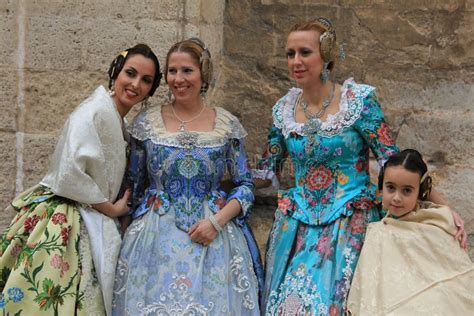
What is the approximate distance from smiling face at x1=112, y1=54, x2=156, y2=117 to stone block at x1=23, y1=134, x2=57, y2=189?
29.8 inches

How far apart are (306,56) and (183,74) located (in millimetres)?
533

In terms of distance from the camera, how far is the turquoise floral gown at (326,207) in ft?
10.4

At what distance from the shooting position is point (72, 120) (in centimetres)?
323

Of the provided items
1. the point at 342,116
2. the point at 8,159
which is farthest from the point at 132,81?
the point at 8,159

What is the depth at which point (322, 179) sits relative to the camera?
3316 mm

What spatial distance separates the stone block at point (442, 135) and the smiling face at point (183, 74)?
151 cm

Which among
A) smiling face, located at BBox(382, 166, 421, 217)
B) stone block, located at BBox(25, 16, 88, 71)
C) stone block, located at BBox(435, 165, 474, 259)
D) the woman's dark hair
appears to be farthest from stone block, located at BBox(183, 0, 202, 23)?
stone block, located at BBox(435, 165, 474, 259)

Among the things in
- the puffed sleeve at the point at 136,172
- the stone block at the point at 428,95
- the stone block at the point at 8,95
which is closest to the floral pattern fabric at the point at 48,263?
the puffed sleeve at the point at 136,172

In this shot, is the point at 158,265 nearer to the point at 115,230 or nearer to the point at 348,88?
the point at 115,230

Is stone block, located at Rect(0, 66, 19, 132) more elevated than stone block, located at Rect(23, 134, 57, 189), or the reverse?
stone block, located at Rect(0, 66, 19, 132)

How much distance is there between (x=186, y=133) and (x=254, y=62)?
4.09 ft

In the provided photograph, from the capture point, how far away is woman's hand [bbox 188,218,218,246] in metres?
3.28

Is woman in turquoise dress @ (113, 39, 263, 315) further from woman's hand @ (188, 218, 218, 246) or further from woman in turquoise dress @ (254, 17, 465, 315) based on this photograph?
woman in turquoise dress @ (254, 17, 465, 315)

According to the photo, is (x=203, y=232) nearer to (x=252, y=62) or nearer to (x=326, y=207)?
(x=326, y=207)
